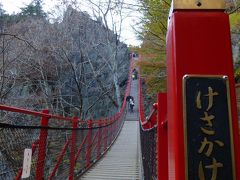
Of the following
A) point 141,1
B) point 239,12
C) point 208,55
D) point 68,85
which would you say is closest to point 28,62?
point 68,85

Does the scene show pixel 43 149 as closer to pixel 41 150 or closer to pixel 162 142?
pixel 41 150

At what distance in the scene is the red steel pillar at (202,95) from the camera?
0.98m

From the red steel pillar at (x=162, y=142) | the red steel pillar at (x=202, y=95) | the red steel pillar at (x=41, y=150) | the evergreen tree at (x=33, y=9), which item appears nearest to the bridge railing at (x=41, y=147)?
the red steel pillar at (x=41, y=150)

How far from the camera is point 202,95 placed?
103cm

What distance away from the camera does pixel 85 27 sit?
14828 mm

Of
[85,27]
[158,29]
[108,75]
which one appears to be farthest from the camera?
→ [108,75]

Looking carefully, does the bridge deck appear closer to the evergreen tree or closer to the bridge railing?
the bridge railing

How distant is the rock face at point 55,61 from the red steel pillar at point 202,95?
801 centimetres

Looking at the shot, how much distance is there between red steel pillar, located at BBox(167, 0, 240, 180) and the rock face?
26.3 feet

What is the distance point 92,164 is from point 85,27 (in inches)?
307

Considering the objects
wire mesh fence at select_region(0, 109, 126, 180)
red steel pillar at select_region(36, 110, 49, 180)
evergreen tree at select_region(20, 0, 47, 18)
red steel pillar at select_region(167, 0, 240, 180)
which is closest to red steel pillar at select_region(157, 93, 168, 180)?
red steel pillar at select_region(167, 0, 240, 180)

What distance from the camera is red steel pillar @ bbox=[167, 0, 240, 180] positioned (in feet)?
3.21

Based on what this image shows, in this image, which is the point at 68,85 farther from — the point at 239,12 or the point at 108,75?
the point at 239,12

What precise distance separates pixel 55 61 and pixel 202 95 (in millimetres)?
12480
